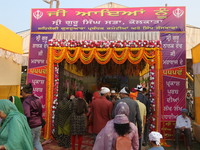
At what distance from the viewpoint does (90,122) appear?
5.16 metres

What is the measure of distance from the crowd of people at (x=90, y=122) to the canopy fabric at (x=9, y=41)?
232 centimetres

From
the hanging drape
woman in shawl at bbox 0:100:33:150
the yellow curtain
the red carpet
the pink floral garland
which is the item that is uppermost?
the hanging drape

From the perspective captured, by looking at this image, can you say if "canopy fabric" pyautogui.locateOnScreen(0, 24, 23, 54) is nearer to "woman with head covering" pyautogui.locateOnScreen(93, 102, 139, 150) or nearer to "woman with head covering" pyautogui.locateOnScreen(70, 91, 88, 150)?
"woman with head covering" pyautogui.locateOnScreen(70, 91, 88, 150)

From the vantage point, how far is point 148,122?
685 centimetres

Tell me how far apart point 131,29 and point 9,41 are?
429 centimetres

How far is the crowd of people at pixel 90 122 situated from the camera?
2.51 meters

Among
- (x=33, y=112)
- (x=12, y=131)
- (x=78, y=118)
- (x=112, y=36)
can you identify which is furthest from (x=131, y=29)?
(x=12, y=131)

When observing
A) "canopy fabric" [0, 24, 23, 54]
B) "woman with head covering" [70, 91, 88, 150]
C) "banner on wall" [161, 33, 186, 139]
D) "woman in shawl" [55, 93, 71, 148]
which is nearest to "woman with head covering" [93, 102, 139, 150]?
"woman with head covering" [70, 91, 88, 150]

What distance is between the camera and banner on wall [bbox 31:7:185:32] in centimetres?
827

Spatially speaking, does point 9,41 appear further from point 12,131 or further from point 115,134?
point 115,134

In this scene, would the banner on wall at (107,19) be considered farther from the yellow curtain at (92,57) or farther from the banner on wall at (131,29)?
the yellow curtain at (92,57)

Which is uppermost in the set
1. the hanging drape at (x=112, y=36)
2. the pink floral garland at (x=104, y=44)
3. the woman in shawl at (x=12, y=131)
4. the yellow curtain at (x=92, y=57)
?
the hanging drape at (x=112, y=36)

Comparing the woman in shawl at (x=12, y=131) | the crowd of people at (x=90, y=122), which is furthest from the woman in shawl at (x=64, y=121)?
the woman in shawl at (x=12, y=131)

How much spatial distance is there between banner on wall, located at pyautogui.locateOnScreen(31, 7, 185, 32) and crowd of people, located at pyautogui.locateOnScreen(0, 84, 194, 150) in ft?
10.2
